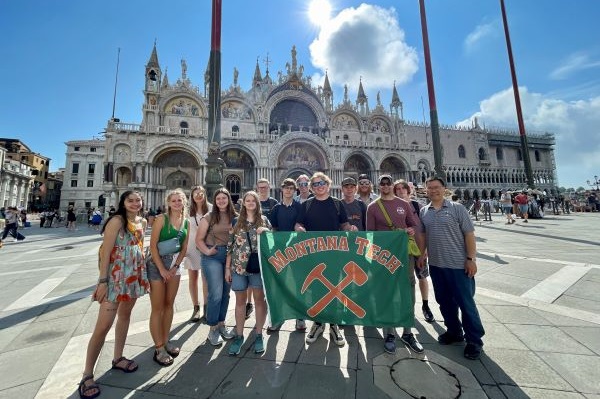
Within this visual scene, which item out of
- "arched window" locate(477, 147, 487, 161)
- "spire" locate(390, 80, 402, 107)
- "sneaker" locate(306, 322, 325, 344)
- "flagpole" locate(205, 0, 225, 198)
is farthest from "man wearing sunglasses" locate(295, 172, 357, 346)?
"arched window" locate(477, 147, 487, 161)

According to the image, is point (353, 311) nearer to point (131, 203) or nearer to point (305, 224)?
point (305, 224)

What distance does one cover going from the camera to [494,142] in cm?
4806

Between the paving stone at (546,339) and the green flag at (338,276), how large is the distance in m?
1.41

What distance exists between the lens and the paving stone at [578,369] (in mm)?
2158

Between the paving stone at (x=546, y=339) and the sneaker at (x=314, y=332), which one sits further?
the sneaker at (x=314, y=332)

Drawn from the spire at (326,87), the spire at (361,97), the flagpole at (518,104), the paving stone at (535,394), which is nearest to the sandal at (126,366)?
the paving stone at (535,394)

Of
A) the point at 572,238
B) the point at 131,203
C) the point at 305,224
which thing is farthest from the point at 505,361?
the point at 572,238

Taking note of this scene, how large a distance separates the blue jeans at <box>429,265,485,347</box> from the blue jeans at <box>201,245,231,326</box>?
108 inches

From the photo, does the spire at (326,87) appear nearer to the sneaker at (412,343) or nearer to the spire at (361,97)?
the spire at (361,97)

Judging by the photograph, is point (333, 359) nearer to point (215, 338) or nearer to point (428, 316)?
point (215, 338)

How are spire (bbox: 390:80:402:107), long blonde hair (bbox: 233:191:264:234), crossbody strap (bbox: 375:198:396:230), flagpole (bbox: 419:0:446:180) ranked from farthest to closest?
spire (bbox: 390:80:402:107)
flagpole (bbox: 419:0:446:180)
crossbody strap (bbox: 375:198:396:230)
long blonde hair (bbox: 233:191:264:234)

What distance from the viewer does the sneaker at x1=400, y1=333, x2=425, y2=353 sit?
280cm

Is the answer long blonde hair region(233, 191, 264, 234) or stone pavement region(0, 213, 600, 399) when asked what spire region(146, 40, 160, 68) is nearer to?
stone pavement region(0, 213, 600, 399)

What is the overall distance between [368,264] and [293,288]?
38.8 inches
